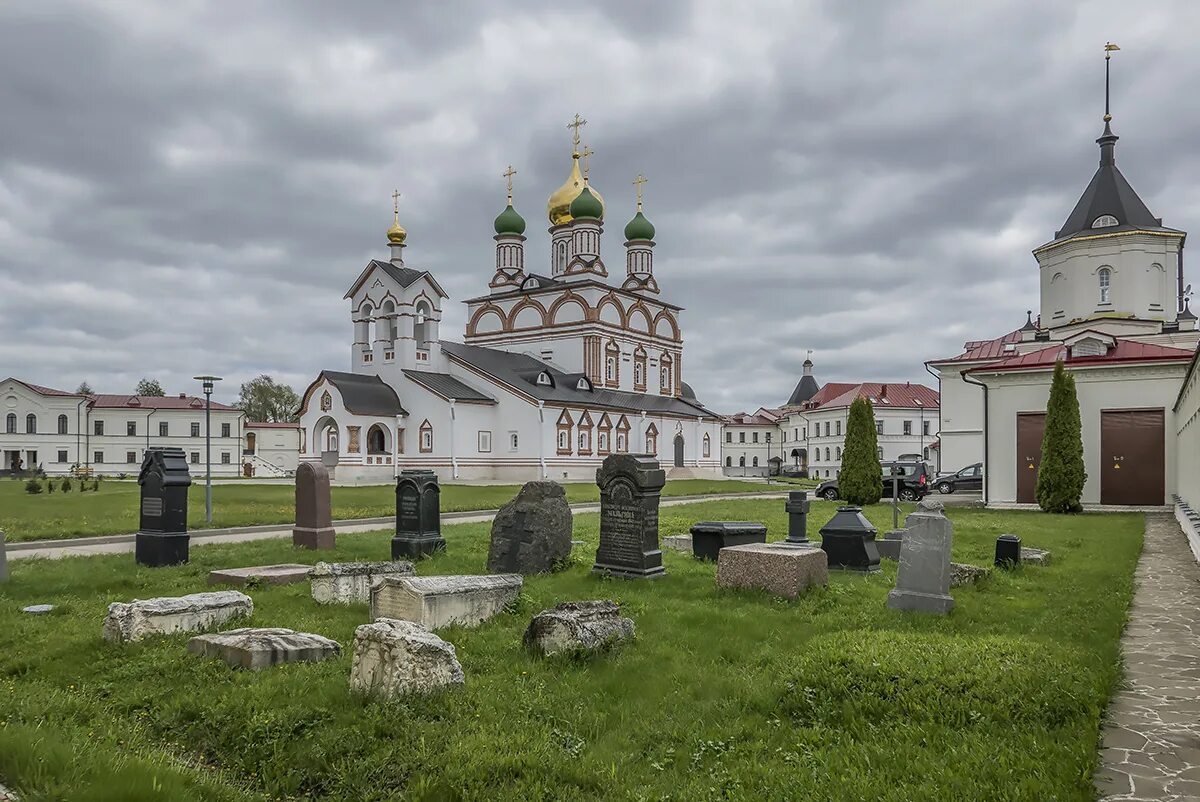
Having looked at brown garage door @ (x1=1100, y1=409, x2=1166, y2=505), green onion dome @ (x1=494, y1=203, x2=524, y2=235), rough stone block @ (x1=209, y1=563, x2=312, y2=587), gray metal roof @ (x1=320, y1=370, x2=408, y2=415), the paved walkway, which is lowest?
rough stone block @ (x1=209, y1=563, x2=312, y2=587)

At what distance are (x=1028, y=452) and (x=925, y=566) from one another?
57.2ft

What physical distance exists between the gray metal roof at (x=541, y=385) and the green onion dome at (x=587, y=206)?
10.5 metres

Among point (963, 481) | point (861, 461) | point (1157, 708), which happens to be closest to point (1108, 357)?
point (861, 461)

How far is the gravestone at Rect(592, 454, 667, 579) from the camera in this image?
1019 centimetres

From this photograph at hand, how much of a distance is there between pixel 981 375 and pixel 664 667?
68.0 ft

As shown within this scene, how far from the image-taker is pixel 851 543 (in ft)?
36.7

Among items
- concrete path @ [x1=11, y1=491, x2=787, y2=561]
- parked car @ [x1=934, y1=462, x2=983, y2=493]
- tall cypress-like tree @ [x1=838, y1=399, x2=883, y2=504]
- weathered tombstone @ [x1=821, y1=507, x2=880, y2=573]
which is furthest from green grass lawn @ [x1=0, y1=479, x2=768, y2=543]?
parked car @ [x1=934, y1=462, x2=983, y2=493]

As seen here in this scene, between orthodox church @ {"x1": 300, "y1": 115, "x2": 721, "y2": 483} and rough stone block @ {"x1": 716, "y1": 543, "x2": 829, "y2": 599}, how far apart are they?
32874 mm

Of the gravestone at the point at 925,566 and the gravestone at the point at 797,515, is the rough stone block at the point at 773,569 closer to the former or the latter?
the gravestone at the point at 925,566

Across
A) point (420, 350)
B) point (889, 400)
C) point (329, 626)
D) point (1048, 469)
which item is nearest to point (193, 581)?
point (329, 626)

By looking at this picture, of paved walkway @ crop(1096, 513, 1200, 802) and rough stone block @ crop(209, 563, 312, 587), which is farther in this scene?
rough stone block @ crop(209, 563, 312, 587)

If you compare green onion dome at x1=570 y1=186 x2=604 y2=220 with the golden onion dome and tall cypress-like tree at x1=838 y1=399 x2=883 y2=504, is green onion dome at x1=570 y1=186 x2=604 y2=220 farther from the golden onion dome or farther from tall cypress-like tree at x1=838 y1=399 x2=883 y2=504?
tall cypress-like tree at x1=838 y1=399 x2=883 y2=504

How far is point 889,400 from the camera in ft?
223

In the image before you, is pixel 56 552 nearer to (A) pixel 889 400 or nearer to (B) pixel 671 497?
(B) pixel 671 497
